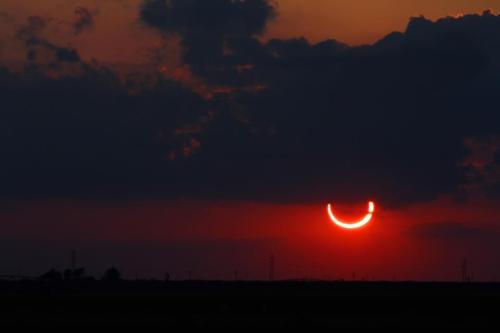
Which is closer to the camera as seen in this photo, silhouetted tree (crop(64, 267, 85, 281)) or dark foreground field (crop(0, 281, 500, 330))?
dark foreground field (crop(0, 281, 500, 330))

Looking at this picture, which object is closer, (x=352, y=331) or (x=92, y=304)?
(x=352, y=331)

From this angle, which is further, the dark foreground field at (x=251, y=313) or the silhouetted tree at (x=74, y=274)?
the silhouetted tree at (x=74, y=274)

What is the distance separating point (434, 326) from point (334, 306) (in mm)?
21563

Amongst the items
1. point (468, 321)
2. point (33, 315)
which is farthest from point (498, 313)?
point (33, 315)

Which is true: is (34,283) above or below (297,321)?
above

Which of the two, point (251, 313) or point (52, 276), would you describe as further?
point (52, 276)

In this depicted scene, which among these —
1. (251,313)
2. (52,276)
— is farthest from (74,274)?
(251,313)

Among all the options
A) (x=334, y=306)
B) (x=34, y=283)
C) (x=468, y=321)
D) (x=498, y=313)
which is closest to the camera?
(x=468, y=321)

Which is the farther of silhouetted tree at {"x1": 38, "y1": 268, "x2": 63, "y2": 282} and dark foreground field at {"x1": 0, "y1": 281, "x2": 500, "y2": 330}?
silhouetted tree at {"x1": 38, "y1": 268, "x2": 63, "y2": 282}

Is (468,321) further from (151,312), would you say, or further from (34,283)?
(34,283)

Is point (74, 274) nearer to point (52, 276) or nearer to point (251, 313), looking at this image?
point (52, 276)

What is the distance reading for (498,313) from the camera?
76.1 metres

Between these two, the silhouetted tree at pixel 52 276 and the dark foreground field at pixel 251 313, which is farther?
the silhouetted tree at pixel 52 276

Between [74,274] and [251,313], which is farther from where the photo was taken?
[74,274]
